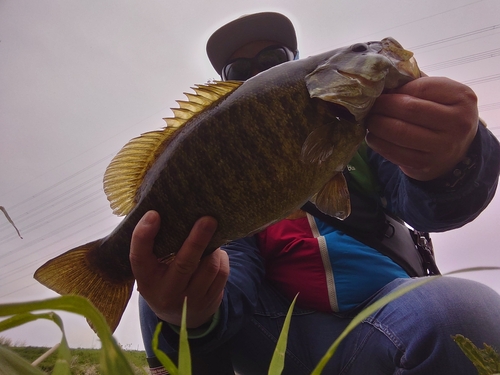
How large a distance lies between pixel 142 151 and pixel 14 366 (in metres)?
0.93

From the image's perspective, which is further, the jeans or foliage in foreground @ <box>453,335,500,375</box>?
the jeans

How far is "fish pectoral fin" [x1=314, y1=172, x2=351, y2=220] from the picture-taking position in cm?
115

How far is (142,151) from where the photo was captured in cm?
118

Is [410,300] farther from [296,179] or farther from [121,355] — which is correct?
[121,355]

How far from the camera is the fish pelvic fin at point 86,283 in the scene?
1112 mm

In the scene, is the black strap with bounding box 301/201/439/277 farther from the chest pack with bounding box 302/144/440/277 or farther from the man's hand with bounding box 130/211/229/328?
the man's hand with bounding box 130/211/229/328

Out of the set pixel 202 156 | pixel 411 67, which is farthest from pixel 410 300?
pixel 202 156

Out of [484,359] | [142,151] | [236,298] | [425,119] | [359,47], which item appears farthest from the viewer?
[236,298]

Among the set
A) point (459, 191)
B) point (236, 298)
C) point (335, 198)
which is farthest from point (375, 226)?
point (236, 298)

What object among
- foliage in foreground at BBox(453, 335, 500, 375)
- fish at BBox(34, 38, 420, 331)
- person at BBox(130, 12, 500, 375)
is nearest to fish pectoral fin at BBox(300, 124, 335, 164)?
fish at BBox(34, 38, 420, 331)

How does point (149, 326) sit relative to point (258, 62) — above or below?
below

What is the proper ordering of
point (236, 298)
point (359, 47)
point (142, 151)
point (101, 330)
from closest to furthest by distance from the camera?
1. point (101, 330)
2. point (359, 47)
3. point (142, 151)
4. point (236, 298)

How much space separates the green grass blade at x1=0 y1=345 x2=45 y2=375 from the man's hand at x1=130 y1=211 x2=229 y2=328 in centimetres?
69

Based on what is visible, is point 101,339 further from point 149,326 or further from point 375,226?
point 375,226
